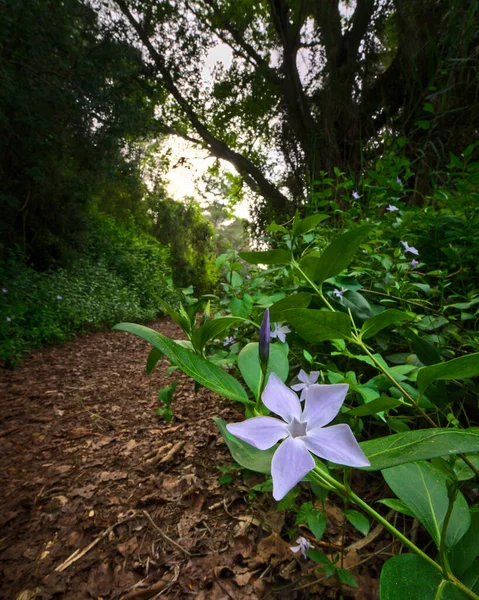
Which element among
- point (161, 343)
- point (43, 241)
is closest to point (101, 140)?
point (43, 241)

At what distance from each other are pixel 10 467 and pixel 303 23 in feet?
21.9

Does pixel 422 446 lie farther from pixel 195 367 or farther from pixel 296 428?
pixel 195 367

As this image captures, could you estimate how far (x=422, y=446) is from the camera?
12.7 inches

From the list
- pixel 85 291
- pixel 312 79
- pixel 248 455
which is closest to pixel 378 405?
pixel 248 455

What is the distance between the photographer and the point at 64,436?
2002 millimetres

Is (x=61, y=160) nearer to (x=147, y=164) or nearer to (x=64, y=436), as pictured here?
(x=147, y=164)

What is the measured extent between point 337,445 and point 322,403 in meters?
0.06

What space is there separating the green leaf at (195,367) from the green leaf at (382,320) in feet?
0.97

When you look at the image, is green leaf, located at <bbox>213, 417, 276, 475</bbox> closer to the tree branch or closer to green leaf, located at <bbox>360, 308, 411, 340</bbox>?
green leaf, located at <bbox>360, 308, 411, 340</bbox>

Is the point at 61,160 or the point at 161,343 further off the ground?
the point at 61,160

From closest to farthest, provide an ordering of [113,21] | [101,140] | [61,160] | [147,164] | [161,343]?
[161,343], [113,21], [101,140], [61,160], [147,164]

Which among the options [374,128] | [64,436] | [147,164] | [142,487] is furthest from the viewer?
[147,164]

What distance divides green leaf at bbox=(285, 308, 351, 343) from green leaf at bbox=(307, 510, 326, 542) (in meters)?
0.48

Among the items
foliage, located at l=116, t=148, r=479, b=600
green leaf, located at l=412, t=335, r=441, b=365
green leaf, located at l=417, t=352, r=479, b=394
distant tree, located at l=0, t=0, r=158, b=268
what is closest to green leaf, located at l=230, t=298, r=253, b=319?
foliage, located at l=116, t=148, r=479, b=600
